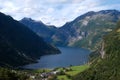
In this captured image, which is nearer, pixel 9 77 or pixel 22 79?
pixel 9 77

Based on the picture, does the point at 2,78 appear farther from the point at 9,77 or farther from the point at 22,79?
the point at 22,79

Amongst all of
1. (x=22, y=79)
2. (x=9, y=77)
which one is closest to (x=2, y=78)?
(x=9, y=77)

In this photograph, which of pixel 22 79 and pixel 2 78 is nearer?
pixel 2 78
